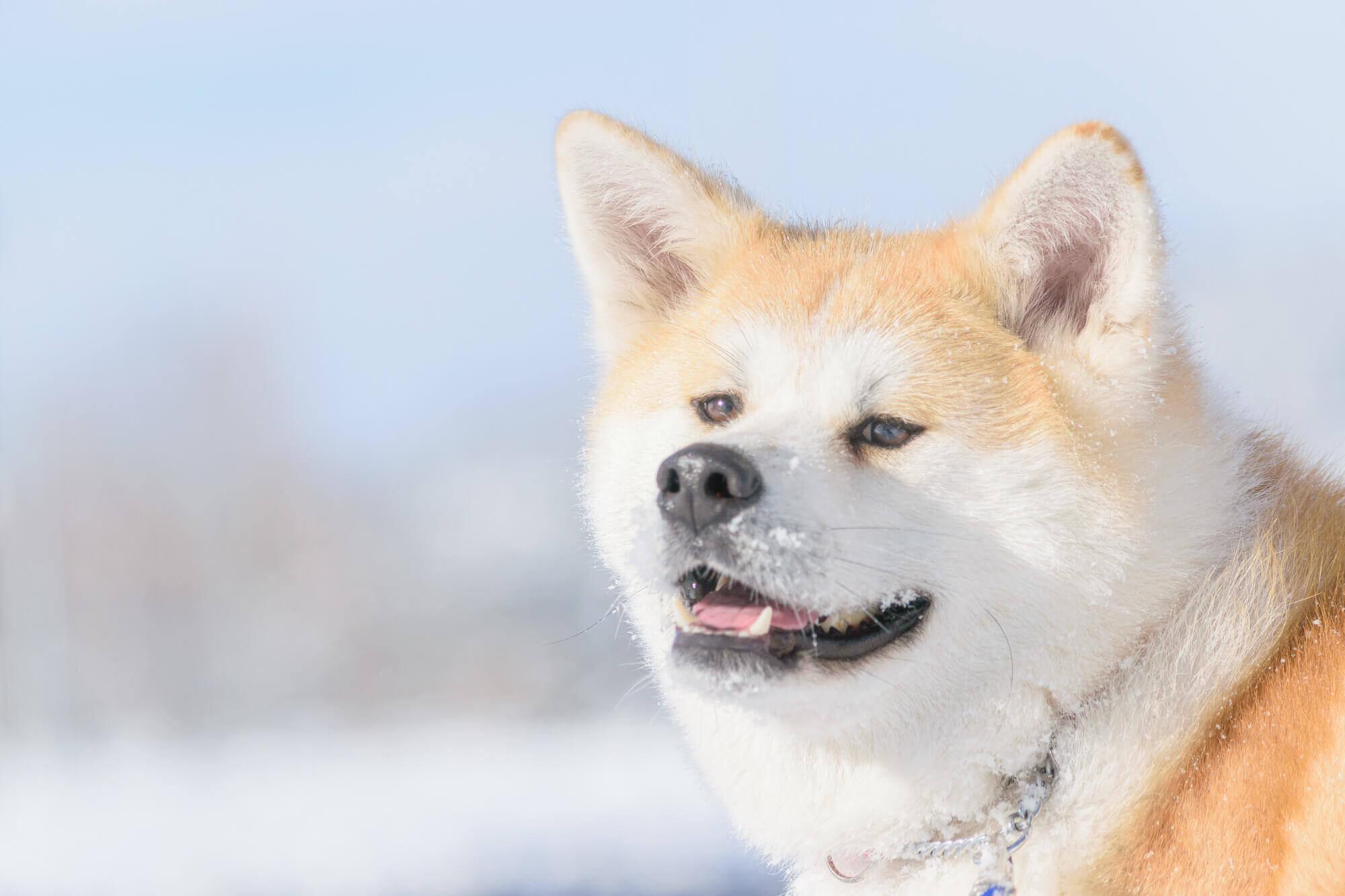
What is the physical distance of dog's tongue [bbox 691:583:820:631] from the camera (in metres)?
1.87

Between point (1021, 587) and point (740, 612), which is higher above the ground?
point (1021, 587)

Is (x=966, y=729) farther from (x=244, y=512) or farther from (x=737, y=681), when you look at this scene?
(x=244, y=512)

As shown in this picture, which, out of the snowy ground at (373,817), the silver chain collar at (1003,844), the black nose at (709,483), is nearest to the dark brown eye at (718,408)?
the black nose at (709,483)

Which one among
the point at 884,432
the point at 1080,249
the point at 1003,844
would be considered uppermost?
the point at 1080,249

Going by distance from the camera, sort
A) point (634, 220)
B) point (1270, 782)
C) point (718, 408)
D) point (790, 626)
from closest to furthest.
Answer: point (1270, 782) < point (790, 626) < point (718, 408) < point (634, 220)

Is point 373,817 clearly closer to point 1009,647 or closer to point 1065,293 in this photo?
point 1009,647

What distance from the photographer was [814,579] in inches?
70.0

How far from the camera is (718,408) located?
225 centimetres

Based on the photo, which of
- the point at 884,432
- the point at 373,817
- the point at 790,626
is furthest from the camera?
the point at 373,817

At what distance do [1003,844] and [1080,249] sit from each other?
122 centimetres

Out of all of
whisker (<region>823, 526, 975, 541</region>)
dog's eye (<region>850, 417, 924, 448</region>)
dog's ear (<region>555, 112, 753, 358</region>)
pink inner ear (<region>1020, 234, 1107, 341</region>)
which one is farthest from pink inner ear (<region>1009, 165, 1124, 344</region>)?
dog's ear (<region>555, 112, 753, 358</region>)

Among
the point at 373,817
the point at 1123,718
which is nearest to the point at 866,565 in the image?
the point at 1123,718

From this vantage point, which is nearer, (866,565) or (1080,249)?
(866,565)

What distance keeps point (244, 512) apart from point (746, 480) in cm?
1166
